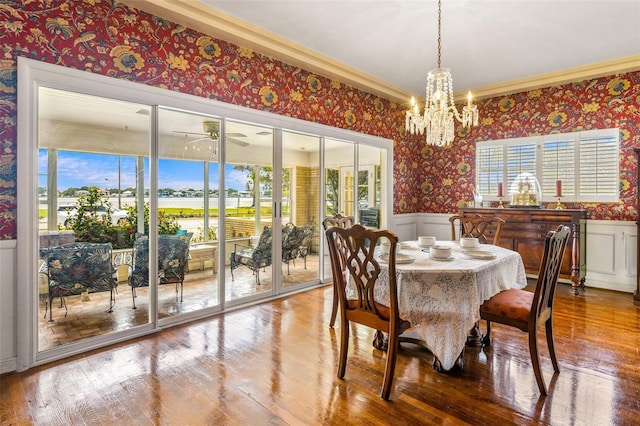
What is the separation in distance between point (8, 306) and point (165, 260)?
3.82 ft

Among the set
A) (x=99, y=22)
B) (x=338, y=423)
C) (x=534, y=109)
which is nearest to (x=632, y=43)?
(x=534, y=109)

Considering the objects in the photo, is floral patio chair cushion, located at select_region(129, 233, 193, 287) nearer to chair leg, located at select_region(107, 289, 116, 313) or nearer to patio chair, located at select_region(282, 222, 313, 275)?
chair leg, located at select_region(107, 289, 116, 313)

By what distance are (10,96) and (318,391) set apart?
2.93 m

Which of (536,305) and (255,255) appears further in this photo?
(255,255)

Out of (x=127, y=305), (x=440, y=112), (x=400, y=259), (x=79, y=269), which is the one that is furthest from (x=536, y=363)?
(x=79, y=269)

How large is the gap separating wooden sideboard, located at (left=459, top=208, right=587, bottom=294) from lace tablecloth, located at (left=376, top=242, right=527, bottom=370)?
2856 mm

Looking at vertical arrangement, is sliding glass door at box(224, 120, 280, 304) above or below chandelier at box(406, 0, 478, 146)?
below

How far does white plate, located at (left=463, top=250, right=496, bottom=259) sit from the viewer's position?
2.54 metres

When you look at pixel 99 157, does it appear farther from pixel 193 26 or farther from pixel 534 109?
pixel 534 109

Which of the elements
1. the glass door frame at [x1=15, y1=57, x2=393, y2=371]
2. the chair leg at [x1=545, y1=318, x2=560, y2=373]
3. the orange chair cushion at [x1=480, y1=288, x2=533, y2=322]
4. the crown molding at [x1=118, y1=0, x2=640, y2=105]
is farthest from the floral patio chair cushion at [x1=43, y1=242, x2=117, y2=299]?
the chair leg at [x1=545, y1=318, x2=560, y2=373]

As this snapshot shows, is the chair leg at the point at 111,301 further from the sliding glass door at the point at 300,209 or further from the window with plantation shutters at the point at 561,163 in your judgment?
the window with plantation shutters at the point at 561,163

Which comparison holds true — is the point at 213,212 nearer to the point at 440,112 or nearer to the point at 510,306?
the point at 440,112

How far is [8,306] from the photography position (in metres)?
2.51

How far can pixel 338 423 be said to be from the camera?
192cm
